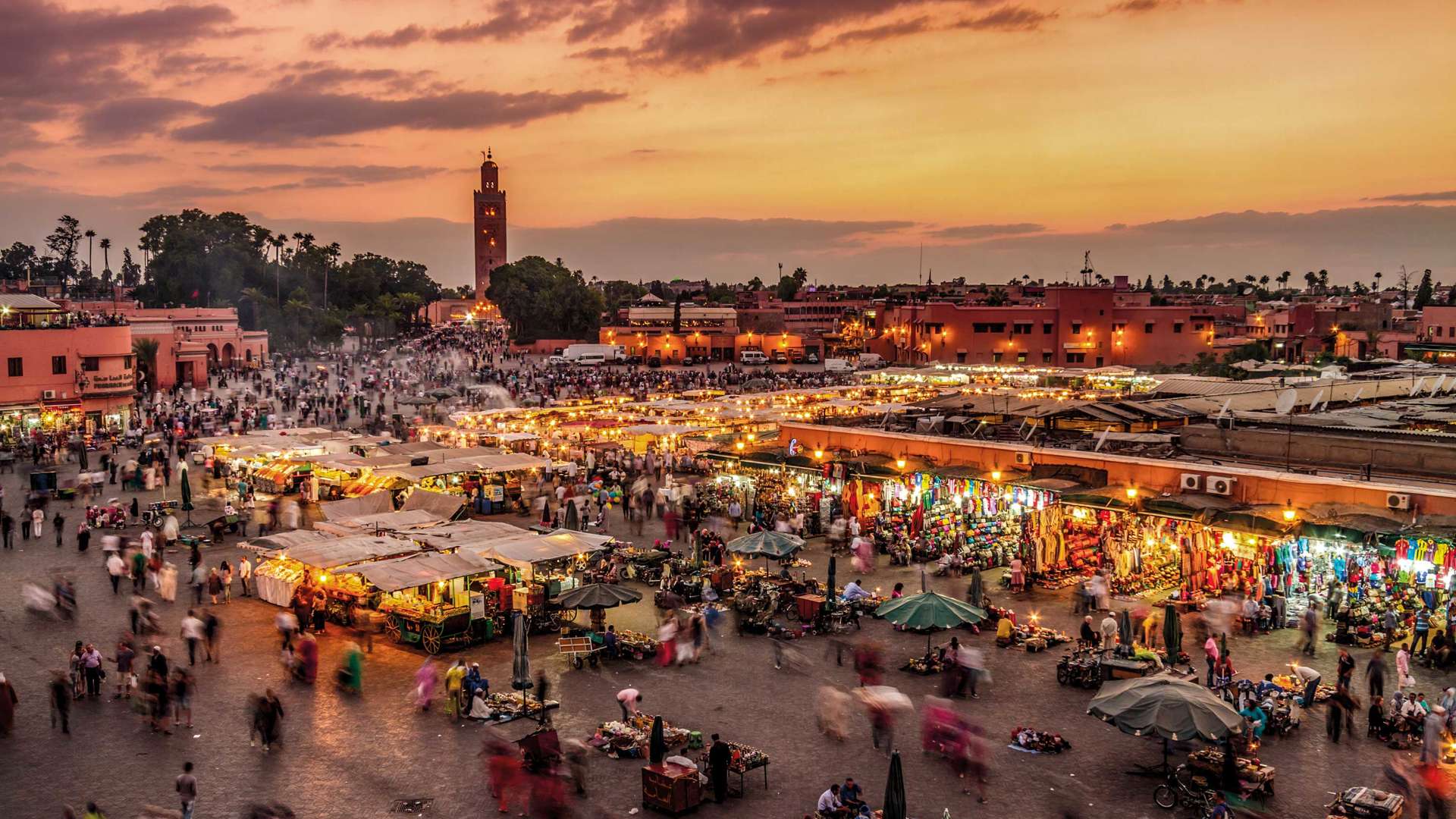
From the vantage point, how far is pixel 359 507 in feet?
75.8

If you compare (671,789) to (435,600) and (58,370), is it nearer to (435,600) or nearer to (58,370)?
(435,600)

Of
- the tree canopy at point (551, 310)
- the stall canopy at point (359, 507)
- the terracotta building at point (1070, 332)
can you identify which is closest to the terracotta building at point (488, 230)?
the tree canopy at point (551, 310)

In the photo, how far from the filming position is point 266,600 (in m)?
19.3

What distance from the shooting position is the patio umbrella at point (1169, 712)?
1066cm

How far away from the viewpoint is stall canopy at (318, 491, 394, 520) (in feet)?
73.0

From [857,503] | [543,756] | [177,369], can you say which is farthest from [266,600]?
[177,369]

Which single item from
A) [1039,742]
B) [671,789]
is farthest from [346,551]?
[1039,742]

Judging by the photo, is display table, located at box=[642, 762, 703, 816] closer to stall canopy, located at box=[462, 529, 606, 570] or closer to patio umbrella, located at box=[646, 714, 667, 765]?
patio umbrella, located at box=[646, 714, 667, 765]

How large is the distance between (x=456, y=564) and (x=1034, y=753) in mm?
9358

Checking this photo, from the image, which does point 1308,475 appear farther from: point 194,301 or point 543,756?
point 194,301

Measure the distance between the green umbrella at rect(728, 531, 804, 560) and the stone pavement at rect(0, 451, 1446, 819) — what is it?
221cm

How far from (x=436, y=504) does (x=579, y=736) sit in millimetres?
11367

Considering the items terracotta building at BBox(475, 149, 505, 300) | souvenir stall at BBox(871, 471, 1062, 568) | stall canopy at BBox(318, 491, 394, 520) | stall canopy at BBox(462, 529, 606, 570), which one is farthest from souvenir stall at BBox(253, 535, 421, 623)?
terracotta building at BBox(475, 149, 505, 300)

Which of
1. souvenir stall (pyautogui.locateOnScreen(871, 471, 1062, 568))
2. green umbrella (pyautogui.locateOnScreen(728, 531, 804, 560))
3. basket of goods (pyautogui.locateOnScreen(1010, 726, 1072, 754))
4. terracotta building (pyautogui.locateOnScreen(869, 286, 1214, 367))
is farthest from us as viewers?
terracotta building (pyautogui.locateOnScreen(869, 286, 1214, 367))
